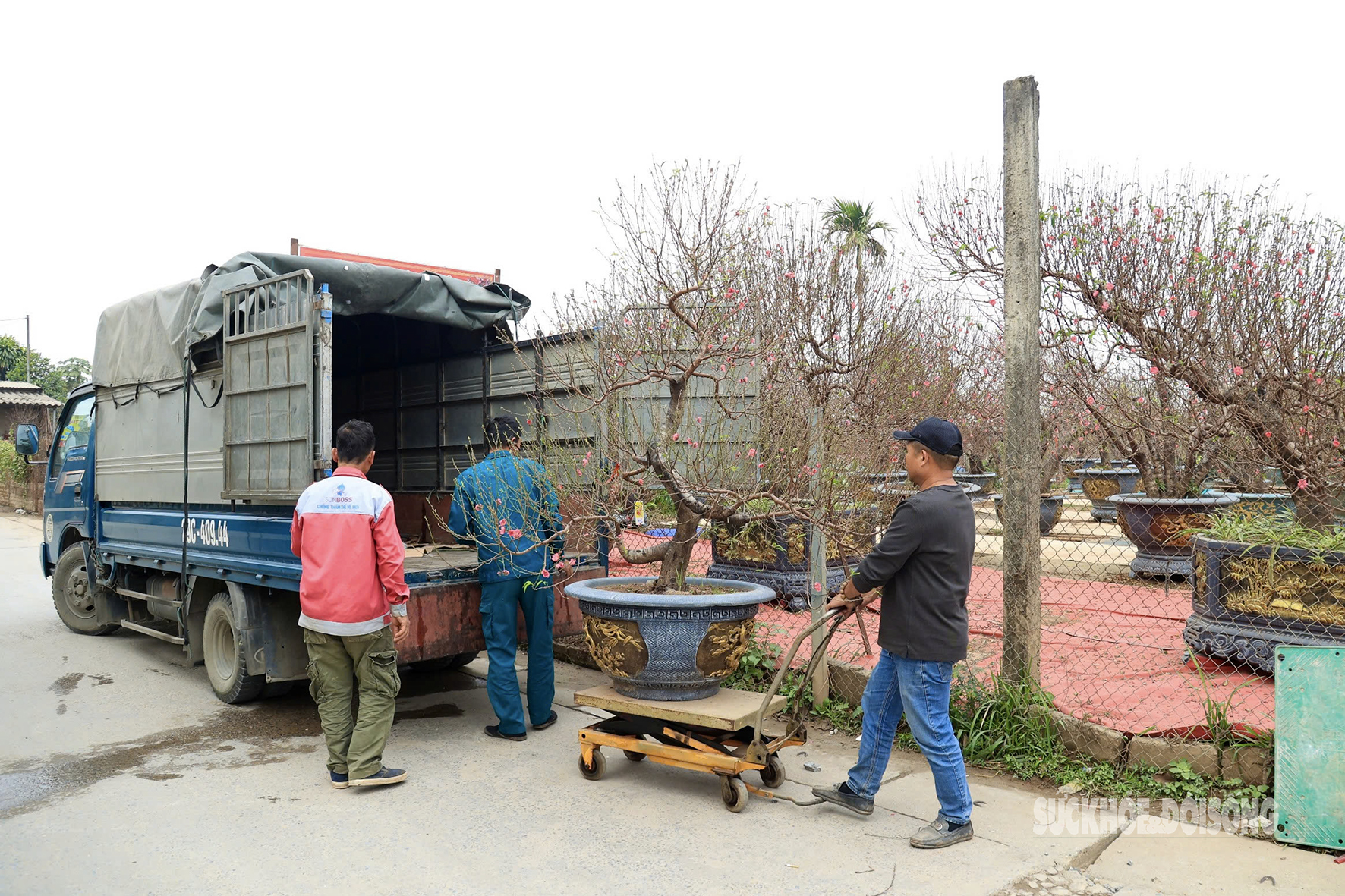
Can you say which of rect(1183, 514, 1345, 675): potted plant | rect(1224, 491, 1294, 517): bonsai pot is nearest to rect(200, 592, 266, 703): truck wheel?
rect(1183, 514, 1345, 675): potted plant

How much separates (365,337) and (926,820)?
697 cm

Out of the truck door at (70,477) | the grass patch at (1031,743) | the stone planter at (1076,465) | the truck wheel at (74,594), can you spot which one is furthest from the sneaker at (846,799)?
the stone planter at (1076,465)

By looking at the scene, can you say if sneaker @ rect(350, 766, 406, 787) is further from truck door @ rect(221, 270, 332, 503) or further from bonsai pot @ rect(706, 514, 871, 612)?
bonsai pot @ rect(706, 514, 871, 612)

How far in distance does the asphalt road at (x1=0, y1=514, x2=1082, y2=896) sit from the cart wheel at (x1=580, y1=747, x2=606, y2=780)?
7 centimetres

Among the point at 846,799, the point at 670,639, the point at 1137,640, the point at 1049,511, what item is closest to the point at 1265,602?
the point at 1137,640

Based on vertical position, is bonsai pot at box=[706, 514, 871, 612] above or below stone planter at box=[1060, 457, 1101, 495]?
below

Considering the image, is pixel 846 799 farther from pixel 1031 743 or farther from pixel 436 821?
pixel 436 821

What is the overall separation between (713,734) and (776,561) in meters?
3.99

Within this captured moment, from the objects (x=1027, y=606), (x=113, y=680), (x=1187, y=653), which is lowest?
(x=113, y=680)

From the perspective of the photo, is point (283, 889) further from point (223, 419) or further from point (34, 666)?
point (34, 666)

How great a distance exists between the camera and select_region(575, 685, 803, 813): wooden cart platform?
4.07 meters

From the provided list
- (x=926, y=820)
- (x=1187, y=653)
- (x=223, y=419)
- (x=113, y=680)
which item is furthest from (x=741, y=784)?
(x=113, y=680)

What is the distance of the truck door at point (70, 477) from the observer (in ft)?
26.8

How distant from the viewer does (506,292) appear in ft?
24.1
